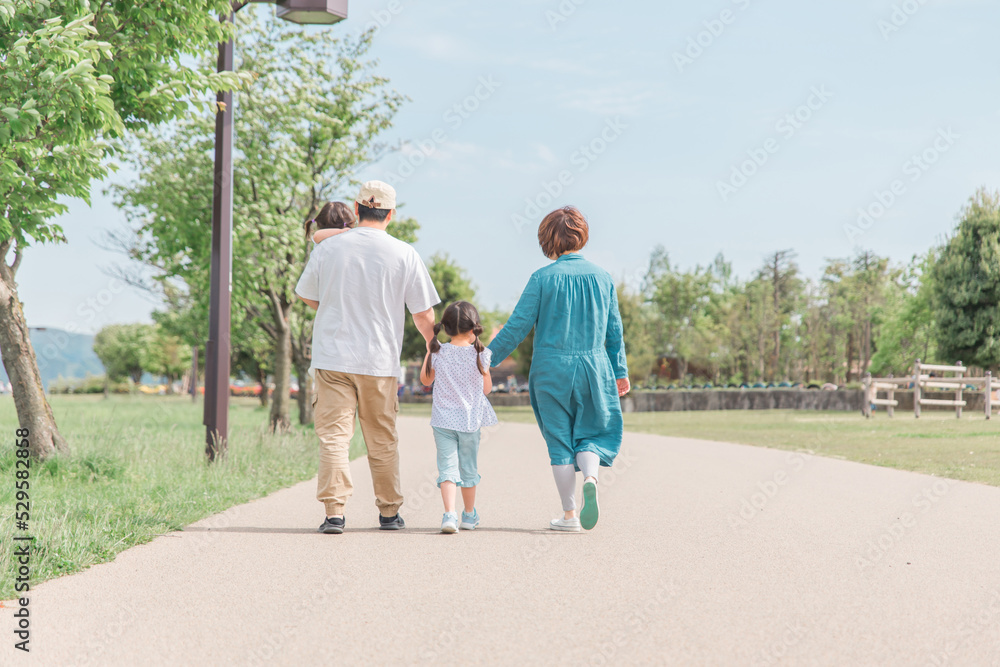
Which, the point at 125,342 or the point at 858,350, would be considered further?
the point at 125,342

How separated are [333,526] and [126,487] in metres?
2.46

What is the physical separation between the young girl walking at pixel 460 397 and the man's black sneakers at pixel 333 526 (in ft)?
2.16

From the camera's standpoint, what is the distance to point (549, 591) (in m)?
3.87

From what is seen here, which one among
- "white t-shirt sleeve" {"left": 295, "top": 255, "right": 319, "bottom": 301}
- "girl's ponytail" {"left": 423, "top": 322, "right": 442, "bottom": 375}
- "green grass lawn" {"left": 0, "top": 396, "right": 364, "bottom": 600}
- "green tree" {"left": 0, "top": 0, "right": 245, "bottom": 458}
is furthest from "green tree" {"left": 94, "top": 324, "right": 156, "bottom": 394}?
"girl's ponytail" {"left": 423, "top": 322, "right": 442, "bottom": 375}

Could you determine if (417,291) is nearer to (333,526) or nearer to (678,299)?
(333,526)

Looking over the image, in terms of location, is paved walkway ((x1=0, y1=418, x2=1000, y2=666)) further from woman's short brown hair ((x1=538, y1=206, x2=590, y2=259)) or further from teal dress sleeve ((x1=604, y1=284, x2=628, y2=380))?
woman's short brown hair ((x1=538, y1=206, x2=590, y2=259))

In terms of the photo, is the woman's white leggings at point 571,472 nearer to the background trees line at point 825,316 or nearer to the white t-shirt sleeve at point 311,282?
the white t-shirt sleeve at point 311,282

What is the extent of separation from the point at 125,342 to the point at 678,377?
45.6m

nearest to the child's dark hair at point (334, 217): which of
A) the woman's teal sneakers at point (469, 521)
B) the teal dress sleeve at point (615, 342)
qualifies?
the teal dress sleeve at point (615, 342)

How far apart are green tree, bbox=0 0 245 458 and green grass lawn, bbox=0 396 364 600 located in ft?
2.72

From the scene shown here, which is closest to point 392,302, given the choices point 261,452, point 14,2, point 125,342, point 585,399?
point 585,399

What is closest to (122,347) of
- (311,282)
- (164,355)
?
(164,355)

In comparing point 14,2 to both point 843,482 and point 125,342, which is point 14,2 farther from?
point 125,342

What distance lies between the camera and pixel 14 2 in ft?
18.2
